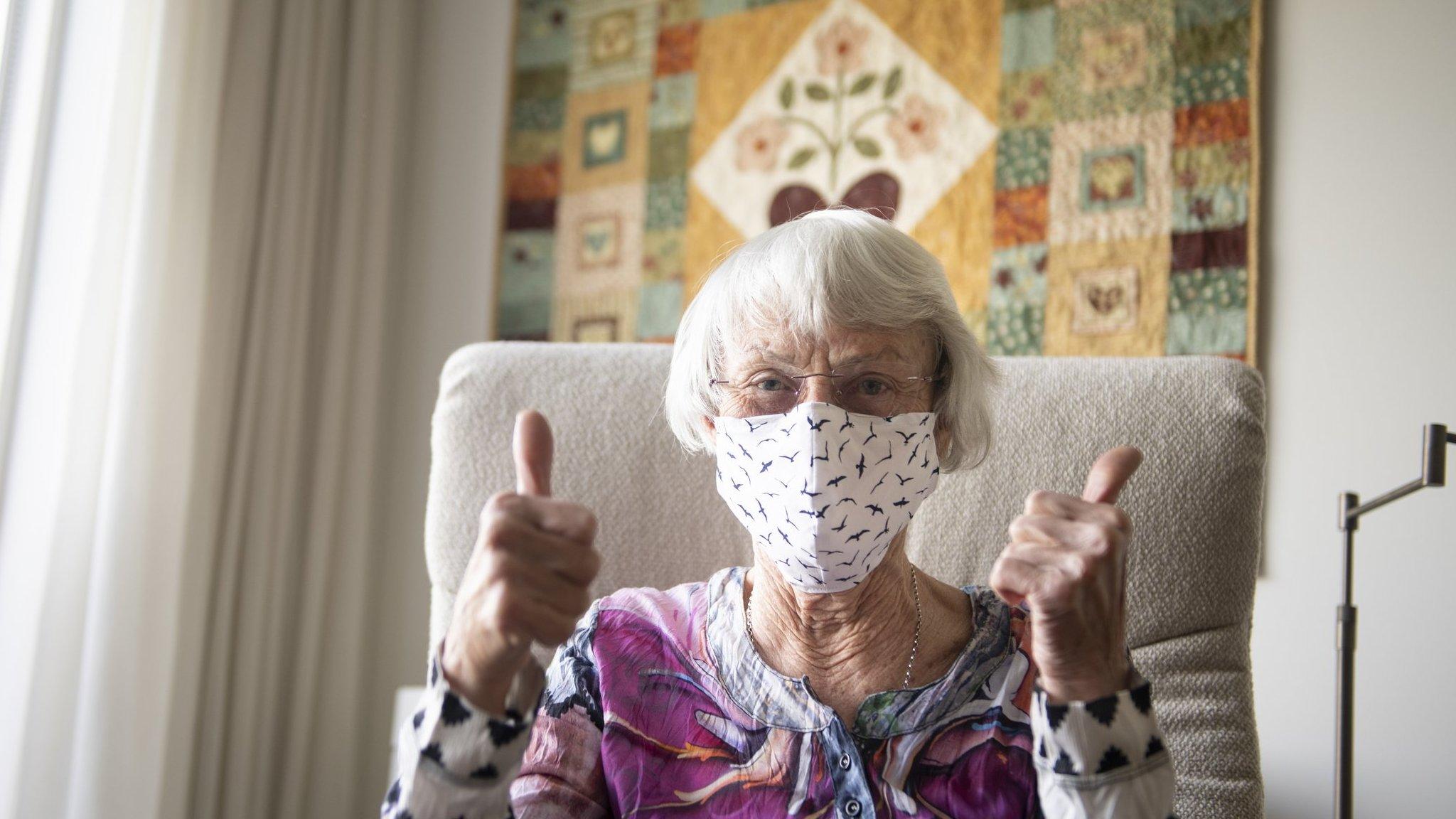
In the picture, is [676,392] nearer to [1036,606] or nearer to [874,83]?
[1036,606]

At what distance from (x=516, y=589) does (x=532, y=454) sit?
127 millimetres

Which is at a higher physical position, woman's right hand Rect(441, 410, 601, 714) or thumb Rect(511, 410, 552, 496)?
thumb Rect(511, 410, 552, 496)

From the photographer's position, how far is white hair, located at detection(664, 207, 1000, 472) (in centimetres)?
119

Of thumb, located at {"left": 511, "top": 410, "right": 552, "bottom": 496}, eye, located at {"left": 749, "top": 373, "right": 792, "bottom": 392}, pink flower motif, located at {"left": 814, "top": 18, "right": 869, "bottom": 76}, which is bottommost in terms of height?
thumb, located at {"left": 511, "top": 410, "right": 552, "bottom": 496}

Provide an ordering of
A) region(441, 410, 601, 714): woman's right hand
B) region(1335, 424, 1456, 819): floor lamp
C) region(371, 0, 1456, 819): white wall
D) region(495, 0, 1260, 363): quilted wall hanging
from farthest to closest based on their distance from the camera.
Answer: region(495, 0, 1260, 363): quilted wall hanging, region(371, 0, 1456, 819): white wall, region(1335, 424, 1456, 819): floor lamp, region(441, 410, 601, 714): woman's right hand

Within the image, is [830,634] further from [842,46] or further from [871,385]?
[842,46]

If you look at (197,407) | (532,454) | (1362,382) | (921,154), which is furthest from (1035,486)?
(197,407)

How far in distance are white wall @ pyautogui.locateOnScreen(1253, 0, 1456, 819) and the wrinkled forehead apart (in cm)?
122

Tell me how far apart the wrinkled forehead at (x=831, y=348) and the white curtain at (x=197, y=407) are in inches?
57.9

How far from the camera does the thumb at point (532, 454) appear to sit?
0.93m

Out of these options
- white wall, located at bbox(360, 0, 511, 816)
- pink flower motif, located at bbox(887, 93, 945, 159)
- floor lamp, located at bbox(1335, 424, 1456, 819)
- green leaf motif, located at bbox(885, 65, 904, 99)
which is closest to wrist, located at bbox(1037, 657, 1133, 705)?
floor lamp, located at bbox(1335, 424, 1456, 819)

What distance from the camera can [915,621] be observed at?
1.22 m

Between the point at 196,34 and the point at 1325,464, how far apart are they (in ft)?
8.02

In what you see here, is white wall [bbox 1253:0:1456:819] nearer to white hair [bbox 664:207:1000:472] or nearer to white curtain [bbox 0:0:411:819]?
white hair [bbox 664:207:1000:472]
